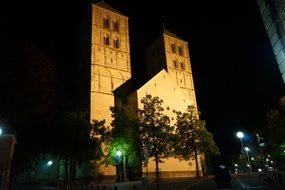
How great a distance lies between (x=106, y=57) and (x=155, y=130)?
833 inches

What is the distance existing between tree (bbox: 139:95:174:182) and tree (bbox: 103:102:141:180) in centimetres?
108

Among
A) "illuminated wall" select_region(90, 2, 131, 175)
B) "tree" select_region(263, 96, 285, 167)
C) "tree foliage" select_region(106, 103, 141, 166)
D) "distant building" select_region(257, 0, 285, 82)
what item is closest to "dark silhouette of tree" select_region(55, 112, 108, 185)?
"tree foliage" select_region(106, 103, 141, 166)

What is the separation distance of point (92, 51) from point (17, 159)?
34.9 m

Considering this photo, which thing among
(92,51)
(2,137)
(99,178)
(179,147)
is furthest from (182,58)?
(2,137)

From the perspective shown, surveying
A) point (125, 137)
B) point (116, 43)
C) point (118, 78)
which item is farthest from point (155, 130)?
point (116, 43)

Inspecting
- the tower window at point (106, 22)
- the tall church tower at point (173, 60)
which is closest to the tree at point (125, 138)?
the tower window at point (106, 22)

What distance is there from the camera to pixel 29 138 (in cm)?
2108

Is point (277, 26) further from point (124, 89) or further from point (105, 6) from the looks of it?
point (105, 6)

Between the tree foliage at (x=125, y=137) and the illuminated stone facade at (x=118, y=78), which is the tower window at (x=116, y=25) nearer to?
the illuminated stone facade at (x=118, y=78)

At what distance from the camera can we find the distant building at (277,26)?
6.12 m

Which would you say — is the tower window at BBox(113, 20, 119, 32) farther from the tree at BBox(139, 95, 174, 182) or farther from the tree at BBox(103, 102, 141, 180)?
the tree at BBox(103, 102, 141, 180)

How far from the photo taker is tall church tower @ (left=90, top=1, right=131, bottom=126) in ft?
164

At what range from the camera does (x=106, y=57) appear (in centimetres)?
5481

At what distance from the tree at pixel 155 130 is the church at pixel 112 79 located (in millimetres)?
6716
